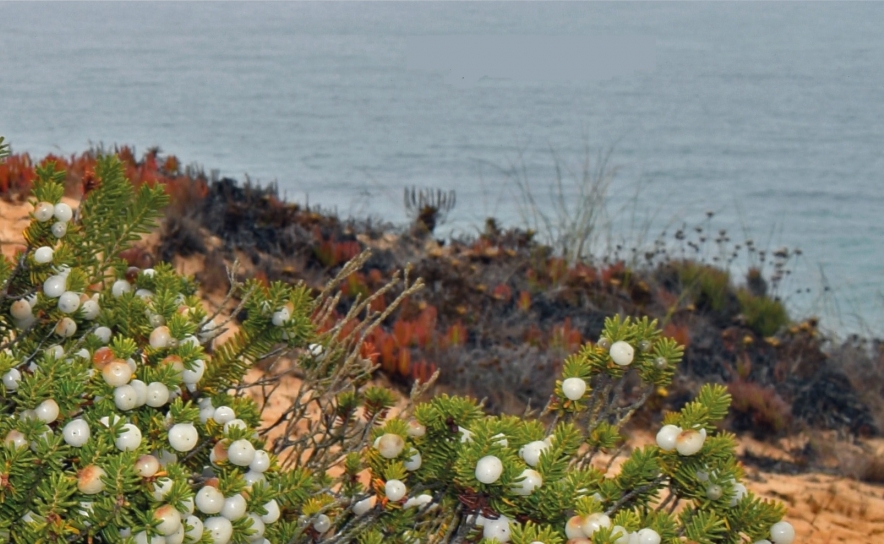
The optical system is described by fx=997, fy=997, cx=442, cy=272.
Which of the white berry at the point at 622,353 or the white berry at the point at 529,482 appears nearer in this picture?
the white berry at the point at 529,482

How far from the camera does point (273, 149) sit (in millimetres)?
14523

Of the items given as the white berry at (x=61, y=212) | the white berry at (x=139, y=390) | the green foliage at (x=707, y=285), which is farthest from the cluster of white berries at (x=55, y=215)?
the green foliage at (x=707, y=285)

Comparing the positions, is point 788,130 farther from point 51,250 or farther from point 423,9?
point 423,9

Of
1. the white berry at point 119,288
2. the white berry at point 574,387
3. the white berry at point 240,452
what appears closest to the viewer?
the white berry at point 240,452

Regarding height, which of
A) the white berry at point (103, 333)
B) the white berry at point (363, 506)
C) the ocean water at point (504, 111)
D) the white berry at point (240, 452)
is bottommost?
the ocean water at point (504, 111)

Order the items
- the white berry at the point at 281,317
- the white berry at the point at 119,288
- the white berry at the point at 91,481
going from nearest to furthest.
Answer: the white berry at the point at 91,481 < the white berry at the point at 281,317 < the white berry at the point at 119,288

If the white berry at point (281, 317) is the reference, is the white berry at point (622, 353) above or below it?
above

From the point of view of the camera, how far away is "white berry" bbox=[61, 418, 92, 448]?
171cm

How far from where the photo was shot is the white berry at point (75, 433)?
67.4 inches

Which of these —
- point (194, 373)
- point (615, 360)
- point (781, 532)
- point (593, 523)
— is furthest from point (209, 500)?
point (781, 532)

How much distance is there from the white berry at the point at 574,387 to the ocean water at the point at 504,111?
21.0 ft

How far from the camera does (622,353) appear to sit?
2.03 meters

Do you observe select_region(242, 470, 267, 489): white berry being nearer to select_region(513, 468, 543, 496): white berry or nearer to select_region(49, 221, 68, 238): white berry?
select_region(513, 468, 543, 496): white berry

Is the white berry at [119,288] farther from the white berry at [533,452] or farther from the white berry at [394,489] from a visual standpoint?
the white berry at [533,452]
